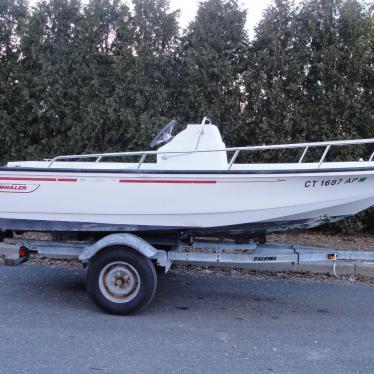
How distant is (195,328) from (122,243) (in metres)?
1.04

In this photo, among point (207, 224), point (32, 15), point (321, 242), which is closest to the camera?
point (207, 224)

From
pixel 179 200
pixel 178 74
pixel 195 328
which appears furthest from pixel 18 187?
pixel 178 74

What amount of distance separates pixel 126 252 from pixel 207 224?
2.69 ft

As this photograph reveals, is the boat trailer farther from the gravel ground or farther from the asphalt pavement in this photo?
the gravel ground

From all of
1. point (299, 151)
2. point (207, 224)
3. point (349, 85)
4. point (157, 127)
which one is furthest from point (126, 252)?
point (349, 85)

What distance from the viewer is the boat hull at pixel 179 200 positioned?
4.67 metres

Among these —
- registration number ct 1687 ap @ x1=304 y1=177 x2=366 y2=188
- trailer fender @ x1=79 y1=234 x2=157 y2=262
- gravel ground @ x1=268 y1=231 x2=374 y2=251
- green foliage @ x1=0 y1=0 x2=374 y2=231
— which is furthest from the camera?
green foliage @ x1=0 y1=0 x2=374 y2=231

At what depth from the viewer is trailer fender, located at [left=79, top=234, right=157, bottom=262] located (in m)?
4.81

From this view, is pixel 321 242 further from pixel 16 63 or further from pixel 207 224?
pixel 16 63

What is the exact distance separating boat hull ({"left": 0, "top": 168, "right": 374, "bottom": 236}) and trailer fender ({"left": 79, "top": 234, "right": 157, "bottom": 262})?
0.36ft

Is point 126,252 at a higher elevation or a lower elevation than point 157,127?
lower

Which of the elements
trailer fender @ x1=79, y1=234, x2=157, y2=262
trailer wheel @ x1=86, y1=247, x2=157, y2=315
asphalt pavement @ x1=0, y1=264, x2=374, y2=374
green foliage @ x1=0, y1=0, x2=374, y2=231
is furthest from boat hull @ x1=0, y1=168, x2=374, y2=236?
green foliage @ x1=0, y1=0, x2=374, y2=231

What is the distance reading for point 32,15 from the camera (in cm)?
825

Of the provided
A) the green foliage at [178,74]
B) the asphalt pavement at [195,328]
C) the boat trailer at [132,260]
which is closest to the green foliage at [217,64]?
the green foliage at [178,74]
